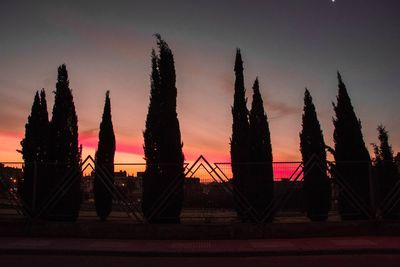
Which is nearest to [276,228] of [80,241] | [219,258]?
[219,258]

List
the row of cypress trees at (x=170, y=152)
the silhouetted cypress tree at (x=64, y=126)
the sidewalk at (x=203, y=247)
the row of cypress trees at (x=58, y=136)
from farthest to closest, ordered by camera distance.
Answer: the silhouetted cypress tree at (x=64, y=126) < the row of cypress trees at (x=58, y=136) < the row of cypress trees at (x=170, y=152) < the sidewalk at (x=203, y=247)

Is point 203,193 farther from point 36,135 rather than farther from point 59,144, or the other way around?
point 36,135

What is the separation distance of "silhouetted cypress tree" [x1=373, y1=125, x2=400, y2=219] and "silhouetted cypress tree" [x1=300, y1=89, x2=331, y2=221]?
9.01 ft

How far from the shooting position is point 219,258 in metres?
9.93

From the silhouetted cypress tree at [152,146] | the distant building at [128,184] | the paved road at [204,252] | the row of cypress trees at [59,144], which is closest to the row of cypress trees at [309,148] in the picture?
the silhouetted cypress tree at [152,146]

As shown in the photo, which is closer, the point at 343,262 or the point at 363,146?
the point at 343,262

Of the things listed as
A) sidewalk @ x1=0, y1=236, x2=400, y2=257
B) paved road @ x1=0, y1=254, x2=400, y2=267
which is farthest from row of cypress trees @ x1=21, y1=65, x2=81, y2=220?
paved road @ x1=0, y1=254, x2=400, y2=267

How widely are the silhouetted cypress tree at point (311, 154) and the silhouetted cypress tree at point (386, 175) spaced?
2.75 metres

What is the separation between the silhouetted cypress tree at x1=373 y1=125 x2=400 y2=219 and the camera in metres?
13.6

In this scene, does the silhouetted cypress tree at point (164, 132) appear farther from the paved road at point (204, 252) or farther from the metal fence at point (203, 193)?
the paved road at point (204, 252)

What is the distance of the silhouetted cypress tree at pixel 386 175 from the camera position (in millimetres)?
13592

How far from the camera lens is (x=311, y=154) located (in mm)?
22484

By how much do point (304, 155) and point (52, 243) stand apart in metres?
15.6

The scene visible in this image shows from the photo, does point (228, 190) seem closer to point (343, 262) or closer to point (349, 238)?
point (349, 238)
